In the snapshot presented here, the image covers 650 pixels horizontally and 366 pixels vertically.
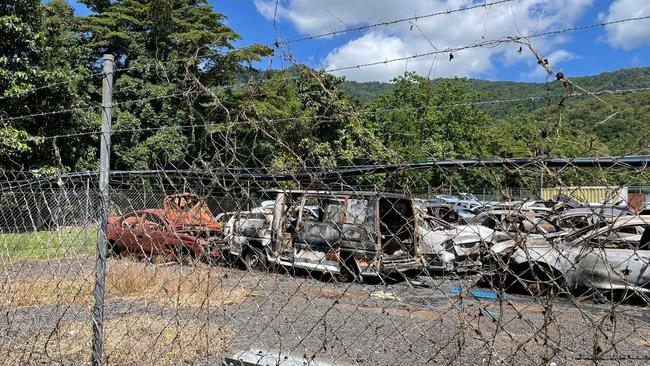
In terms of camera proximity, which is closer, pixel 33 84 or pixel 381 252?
pixel 381 252

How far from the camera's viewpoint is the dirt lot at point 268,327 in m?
3.40

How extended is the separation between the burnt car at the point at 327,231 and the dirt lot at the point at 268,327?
0.57 feet

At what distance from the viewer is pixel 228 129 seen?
10.2 ft

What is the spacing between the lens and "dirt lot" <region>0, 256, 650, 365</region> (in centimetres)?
340

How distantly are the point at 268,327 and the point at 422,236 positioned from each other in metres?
3.95

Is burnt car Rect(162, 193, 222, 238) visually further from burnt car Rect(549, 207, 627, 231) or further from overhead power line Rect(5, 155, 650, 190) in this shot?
burnt car Rect(549, 207, 627, 231)

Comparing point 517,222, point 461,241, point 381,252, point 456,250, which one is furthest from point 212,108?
point 517,222

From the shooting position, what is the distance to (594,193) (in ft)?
6.89

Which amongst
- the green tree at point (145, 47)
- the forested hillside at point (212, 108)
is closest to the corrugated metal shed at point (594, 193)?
the forested hillside at point (212, 108)

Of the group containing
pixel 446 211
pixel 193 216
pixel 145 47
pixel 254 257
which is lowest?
pixel 254 257

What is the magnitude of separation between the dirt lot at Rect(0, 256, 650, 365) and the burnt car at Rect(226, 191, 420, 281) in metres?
0.17

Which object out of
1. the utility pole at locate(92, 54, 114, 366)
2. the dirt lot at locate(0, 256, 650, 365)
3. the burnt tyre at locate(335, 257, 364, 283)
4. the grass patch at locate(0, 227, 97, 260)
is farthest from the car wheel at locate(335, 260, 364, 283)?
the grass patch at locate(0, 227, 97, 260)

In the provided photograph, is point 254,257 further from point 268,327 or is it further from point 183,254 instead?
point 268,327

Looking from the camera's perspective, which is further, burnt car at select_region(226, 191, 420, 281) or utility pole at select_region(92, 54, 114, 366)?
utility pole at select_region(92, 54, 114, 366)
